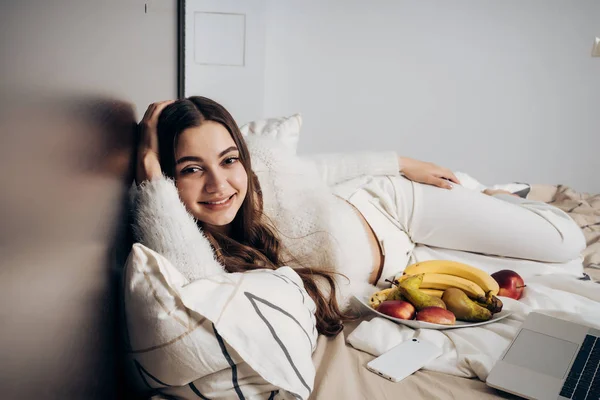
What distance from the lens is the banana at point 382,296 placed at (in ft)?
4.64

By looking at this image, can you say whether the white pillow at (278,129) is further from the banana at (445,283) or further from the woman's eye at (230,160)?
the banana at (445,283)

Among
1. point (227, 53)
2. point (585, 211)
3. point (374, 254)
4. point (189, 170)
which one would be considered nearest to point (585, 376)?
point (374, 254)

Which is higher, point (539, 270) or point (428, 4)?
point (428, 4)

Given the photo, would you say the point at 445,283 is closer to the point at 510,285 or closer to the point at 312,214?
the point at 510,285

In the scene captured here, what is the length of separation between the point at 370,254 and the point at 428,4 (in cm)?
255

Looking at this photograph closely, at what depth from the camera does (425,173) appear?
1920 mm

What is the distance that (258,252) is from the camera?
1.32 metres

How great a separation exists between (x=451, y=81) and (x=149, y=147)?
2834 mm

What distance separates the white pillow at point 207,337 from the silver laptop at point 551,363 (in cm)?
39

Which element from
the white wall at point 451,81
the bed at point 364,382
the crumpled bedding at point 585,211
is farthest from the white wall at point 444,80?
the bed at point 364,382

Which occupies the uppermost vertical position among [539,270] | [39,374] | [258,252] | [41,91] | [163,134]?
[41,91]

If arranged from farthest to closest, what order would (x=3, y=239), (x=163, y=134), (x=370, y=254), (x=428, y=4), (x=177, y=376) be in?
(x=428, y=4) < (x=370, y=254) < (x=163, y=134) < (x=177, y=376) < (x=3, y=239)

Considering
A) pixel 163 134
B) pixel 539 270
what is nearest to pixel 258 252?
pixel 163 134

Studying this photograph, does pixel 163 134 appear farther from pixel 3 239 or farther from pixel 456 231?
pixel 456 231
